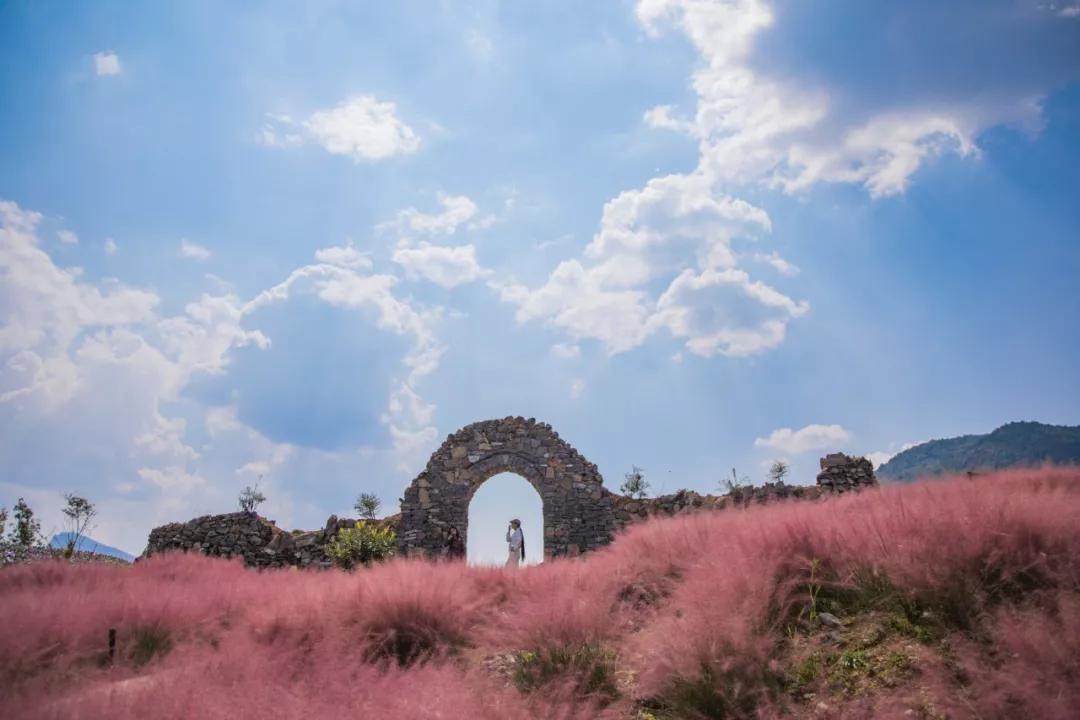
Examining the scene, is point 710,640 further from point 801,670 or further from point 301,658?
point 301,658

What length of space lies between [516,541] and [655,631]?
28.8 feet

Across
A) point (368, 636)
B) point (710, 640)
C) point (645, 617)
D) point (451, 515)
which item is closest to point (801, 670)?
point (710, 640)

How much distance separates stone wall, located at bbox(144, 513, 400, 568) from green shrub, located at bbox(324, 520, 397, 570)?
1951mm

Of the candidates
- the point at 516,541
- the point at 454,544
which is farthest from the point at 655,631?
the point at 454,544

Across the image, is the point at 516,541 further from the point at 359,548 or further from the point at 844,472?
the point at 844,472

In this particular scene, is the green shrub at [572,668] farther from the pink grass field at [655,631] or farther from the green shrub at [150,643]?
the green shrub at [150,643]

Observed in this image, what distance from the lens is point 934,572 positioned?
13.0 ft

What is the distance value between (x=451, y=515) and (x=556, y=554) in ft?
9.16

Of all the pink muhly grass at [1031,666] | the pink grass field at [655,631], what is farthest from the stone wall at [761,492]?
the pink muhly grass at [1031,666]

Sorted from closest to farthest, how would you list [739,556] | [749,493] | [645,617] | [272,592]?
[739,556], [645,617], [272,592], [749,493]

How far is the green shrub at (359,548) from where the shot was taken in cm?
1320

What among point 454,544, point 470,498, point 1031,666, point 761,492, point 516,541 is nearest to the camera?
point 1031,666

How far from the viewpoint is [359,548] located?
43.6 ft

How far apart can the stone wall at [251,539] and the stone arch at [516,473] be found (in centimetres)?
104
